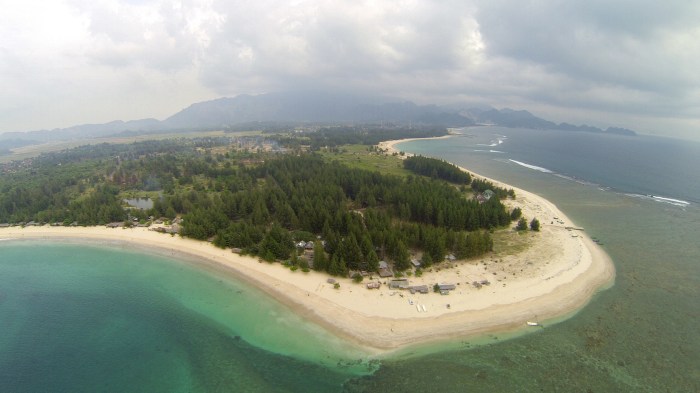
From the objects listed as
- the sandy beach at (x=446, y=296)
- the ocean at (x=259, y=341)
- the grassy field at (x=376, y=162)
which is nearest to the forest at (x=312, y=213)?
the sandy beach at (x=446, y=296)

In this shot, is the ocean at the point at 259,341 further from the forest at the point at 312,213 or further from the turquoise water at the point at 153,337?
the forest at the point at 312,213

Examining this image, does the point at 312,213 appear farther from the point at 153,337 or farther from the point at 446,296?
the point at 153,337

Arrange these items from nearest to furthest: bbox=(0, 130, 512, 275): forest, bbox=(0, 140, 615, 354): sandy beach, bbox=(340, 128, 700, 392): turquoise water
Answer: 1. bbox=(340, 128, 700, 392): turquoise water
2. bbox=(0, 140, 615, 354): sandy beach
3. bbox=(0, 130, 512, 275): forest

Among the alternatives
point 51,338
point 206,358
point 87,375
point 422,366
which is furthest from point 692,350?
point 51,338

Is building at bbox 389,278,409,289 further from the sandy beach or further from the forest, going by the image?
the forest

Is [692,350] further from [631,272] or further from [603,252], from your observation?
[603,252]

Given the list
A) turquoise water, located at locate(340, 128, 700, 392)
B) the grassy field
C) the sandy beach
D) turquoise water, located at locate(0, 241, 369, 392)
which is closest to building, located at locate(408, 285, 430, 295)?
the sandy beach
